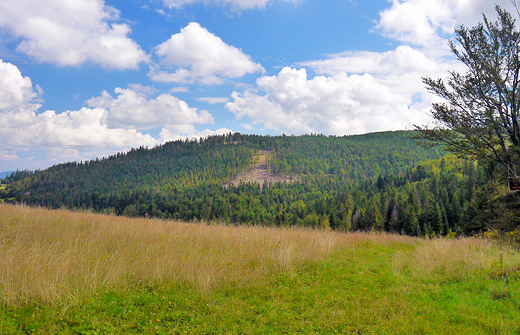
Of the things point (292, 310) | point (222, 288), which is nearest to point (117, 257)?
point (222, 288)

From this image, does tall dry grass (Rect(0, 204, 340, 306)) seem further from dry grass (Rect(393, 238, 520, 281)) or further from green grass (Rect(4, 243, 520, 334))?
dry grass (Rect(393, 238, 520, 281))

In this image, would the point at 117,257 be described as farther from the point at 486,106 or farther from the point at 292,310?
the point at 486,106

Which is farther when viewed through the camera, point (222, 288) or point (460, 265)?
point (460, 265)

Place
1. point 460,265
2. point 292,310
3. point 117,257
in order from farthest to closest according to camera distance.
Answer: point 460,265, point 117,257, point 292,310

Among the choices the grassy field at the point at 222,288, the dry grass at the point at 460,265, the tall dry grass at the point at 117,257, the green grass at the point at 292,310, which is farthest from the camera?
the dry grass at the point at 460,265

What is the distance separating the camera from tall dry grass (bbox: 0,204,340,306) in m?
4.58

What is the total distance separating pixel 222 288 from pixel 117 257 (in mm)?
2760

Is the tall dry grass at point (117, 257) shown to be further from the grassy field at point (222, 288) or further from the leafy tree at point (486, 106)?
the leafy tree at point (486, 106)

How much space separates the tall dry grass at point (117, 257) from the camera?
458cm

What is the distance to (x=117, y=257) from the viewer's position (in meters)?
6.12

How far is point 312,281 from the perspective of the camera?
21.8 feet

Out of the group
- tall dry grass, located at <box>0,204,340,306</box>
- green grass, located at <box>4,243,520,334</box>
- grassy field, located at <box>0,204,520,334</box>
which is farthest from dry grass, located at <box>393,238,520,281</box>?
tall dry grass, located at <box>0,204,340,306</box>

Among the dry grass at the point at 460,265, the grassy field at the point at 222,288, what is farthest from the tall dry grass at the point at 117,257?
the dry grass at the point at 460,265

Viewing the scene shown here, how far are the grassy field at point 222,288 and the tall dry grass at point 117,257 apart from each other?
0.10 ft
